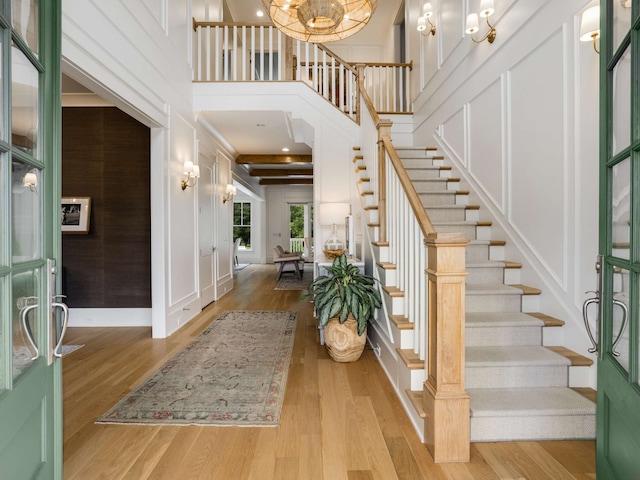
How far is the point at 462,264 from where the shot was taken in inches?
70.8

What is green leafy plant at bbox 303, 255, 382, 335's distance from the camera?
117 inches

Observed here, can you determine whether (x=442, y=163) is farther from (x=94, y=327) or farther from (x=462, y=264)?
(x=94, y=327)

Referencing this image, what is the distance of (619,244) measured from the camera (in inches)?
42.8

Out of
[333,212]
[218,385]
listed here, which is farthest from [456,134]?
[218,385]

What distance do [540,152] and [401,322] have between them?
1688 mm

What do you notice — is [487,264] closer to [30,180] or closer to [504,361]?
[504,361]

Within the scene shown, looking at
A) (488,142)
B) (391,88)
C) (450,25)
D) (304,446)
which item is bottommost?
(304,446)

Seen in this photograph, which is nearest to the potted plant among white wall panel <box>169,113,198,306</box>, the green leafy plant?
the green leafy plant

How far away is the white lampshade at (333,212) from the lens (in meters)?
4.78

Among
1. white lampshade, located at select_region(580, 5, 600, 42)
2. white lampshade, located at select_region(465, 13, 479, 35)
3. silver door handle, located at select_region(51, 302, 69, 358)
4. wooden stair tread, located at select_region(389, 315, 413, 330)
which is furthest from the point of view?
white lampshade, located at select_region(465, 13, 479, 35)

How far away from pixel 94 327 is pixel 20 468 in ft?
12.7

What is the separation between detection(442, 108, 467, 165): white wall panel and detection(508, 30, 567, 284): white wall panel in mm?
951

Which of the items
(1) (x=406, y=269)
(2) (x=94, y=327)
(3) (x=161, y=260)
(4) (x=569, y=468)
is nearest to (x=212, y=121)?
(3) (x=161, y=260)

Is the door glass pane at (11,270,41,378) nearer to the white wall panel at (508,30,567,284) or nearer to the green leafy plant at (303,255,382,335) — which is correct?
the green leafy plant at (303,255,382,335)
